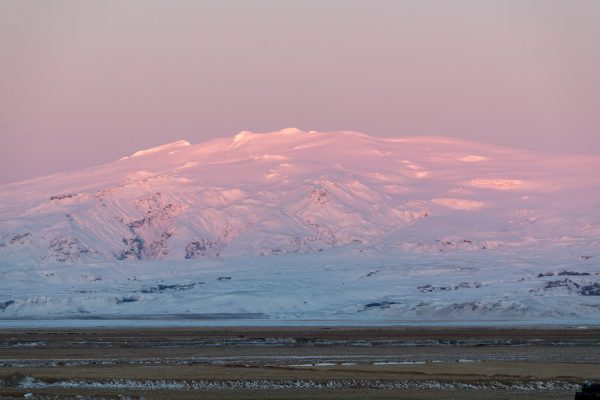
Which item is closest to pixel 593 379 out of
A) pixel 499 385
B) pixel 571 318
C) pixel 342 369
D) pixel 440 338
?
pixel 499 385

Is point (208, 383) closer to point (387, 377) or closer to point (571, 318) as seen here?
point (387, 377)

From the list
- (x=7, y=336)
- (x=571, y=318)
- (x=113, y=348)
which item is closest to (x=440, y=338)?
(x=113, y=348)

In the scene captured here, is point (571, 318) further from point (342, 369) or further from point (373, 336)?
point (342, 369)

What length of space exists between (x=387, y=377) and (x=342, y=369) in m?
6.76

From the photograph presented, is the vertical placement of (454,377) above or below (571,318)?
above

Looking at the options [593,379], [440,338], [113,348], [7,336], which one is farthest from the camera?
[7,336]

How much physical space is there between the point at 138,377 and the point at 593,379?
21103mm

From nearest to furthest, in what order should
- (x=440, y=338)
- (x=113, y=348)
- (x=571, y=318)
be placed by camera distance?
(x=113, y=348) < (x=440, y=338) < (x=571, y=318)

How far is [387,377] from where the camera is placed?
6303 cm

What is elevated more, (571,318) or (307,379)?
(307,379)

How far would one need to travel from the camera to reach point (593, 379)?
6138 centimetres

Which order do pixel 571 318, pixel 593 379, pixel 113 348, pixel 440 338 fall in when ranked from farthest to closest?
pixel 571 318, pixel 440 338, pixel 113 348, pixel 593 379

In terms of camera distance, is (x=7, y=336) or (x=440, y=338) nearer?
(x=440, y=338)

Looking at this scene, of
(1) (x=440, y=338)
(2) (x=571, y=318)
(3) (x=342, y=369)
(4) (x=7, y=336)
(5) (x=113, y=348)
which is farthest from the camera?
(2) (x=571, y=318)
